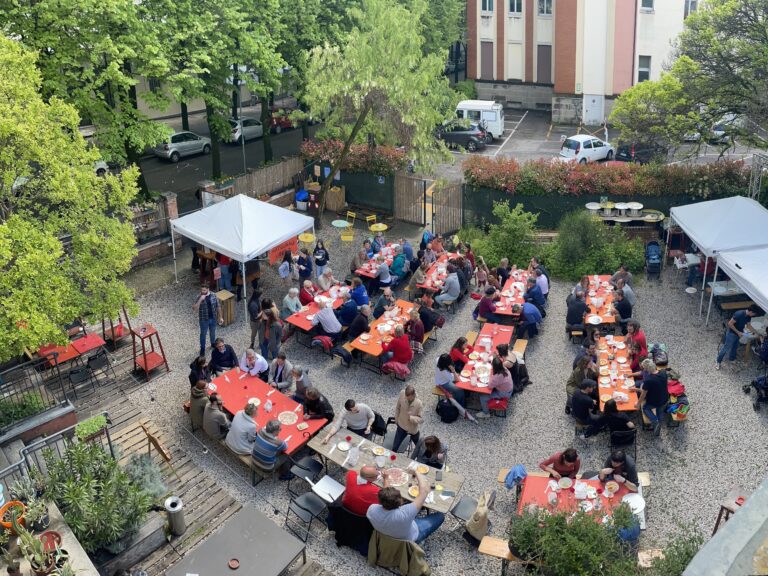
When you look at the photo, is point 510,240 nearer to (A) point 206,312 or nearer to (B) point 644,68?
(A) point 206,312

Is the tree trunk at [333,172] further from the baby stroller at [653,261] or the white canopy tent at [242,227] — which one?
the baby stroller at [653,261]

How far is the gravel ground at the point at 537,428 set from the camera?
11703mm

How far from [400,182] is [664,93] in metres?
8.47

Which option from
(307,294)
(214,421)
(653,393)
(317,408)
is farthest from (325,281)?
(653,393)

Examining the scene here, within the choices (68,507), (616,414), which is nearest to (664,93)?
(616,414)

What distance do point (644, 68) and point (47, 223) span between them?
32827 mm

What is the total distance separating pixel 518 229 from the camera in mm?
20266

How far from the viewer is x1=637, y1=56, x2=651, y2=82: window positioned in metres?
37.0

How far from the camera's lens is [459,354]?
1483 cm

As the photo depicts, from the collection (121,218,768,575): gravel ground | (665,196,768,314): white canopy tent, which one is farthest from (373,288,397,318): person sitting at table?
(665,196,768,314): white canopy tent

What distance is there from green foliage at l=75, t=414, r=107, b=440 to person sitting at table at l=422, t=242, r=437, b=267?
31.4ft

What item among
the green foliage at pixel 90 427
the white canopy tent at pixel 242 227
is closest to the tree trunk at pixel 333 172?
the white canopy tent at pixel 242 227

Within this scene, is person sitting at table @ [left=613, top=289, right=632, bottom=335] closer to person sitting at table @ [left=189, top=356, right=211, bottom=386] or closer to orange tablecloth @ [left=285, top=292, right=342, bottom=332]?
orange tablecloth @ [left=285, top=292, right=342, bottom=332]

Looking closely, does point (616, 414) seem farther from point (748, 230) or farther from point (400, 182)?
point (400, 182)
